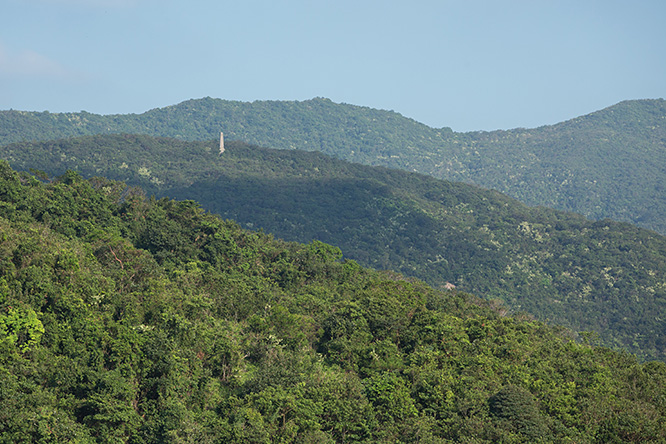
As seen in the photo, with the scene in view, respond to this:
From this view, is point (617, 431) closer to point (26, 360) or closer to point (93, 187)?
point (26, 360)

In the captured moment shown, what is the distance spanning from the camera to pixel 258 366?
54.8 meters

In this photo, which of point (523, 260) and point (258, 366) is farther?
point (523, 260)

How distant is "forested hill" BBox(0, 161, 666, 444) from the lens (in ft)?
145

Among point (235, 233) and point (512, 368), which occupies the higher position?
point (235, 233)

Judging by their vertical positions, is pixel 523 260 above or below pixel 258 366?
below

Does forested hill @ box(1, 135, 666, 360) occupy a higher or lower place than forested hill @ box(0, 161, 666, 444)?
lower

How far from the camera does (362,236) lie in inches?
7525

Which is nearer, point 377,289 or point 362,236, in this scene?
point 377,289

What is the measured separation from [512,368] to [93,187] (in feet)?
195

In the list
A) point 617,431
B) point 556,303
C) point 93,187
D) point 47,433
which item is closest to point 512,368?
point 617,431

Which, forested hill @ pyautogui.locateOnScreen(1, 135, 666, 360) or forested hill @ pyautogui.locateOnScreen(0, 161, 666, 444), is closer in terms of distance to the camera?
forested hill @ pyautogui.locateOnScreen(0, 161, 666, 444)

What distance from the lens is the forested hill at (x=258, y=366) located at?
44219 mm

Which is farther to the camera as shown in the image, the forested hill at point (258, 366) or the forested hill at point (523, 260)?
the forested hill at point (523, 260)

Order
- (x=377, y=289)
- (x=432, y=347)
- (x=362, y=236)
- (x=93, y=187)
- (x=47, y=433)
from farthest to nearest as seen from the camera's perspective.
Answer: (x=362, y=236), (x=93, y=187), (x=377, y=289), (x=432, y=347), (x=47, y=433)
